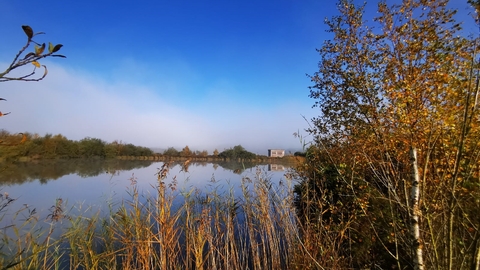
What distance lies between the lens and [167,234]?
2150mm

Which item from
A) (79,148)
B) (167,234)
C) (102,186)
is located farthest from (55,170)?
(167,234)

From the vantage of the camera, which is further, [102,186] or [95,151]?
[95,151]

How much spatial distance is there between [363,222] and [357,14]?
11.5 feet

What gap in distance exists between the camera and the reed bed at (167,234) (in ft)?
7.37

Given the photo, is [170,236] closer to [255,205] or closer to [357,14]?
[255,205]

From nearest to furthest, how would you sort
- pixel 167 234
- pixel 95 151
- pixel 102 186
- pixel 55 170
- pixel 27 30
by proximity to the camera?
1. pixel 27 30
2. pixel 167 234
3. pixel 102 186
4. pixel 55 170
5. pixel 95 151

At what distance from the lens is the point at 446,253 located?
1049 millimetres

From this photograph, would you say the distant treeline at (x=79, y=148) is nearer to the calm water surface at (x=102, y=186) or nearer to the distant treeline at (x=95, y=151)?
the distant treeline at (x=95, y=151)

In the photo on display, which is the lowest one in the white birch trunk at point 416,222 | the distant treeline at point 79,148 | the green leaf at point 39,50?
the white birch trunk at point 416,222

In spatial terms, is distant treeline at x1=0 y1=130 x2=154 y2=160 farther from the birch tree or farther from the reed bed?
the birch tree

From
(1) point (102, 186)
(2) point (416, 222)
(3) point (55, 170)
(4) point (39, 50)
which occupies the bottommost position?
(1) point (102, 186)

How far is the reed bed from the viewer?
7.37 feet

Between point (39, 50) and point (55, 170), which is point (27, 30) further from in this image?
point (55, 170)

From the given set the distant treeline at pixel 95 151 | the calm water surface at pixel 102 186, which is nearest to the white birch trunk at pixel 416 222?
the calm water surface at pixel 102 186
